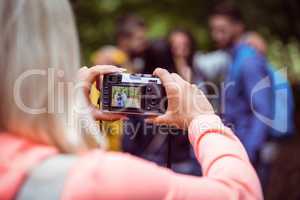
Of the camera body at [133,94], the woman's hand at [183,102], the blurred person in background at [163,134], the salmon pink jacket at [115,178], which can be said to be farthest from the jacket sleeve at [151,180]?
the blurred person in background at [163,134]

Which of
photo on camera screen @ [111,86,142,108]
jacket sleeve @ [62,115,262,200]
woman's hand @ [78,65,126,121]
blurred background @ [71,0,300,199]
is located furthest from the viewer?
blurred background @ [71,0,300,199]

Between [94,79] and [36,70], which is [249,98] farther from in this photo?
[36,70]

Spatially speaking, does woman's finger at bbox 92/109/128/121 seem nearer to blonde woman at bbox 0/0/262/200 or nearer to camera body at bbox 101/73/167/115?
camera body at bbox 101/73/167/115

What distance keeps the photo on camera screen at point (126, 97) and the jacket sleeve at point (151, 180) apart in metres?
0.49

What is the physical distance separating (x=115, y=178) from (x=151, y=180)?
7 centimetres

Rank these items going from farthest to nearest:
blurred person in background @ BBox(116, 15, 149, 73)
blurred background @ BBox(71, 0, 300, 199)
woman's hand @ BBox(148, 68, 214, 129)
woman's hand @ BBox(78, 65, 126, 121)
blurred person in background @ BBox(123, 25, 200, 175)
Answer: blurred background @ BBox(71, 0, 300, 199)
blurred person in background @ BBox(116, 15, 149, 73)
blurred person in background @ BBox(123, 25, 200, 175)
woman's hand @ BBox(78, 65, 126, 121)
woman's hand @ BBox(148, 68, 214, 129)

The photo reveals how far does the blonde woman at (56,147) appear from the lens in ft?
4.65

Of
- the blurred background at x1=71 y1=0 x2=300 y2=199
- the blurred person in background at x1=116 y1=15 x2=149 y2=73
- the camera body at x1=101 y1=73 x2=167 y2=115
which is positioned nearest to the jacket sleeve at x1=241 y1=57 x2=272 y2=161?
the blurred person in background at x1=116 y1=15 x2=149 y2=73

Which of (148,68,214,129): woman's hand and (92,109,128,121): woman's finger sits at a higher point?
(148,68,214,129): woman's hand

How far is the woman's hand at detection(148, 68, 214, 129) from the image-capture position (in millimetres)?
1769

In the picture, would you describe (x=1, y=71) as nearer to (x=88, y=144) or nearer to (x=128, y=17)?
(x=88, y=144)

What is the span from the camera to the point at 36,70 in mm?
1499

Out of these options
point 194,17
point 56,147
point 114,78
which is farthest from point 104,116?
point 194,17

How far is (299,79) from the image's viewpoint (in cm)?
830
